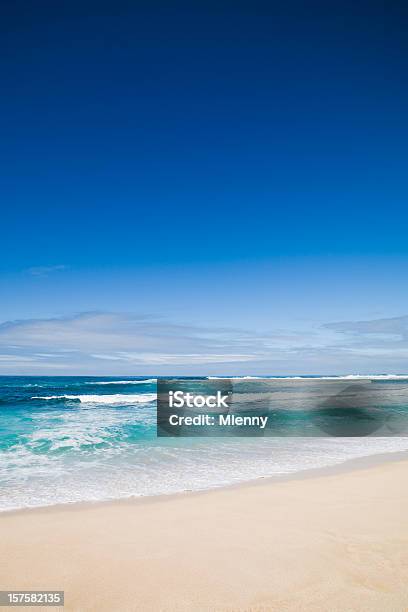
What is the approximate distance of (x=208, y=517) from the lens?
5.54 meters

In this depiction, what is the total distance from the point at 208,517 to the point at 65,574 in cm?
211

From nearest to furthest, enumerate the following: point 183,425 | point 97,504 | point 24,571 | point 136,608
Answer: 1. point 136,608
2. point 24,571
3. point 97,504
4. point 183,425

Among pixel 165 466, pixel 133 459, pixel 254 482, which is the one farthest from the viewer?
pixel 133 459

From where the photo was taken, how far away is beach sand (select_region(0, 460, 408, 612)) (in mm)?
3605

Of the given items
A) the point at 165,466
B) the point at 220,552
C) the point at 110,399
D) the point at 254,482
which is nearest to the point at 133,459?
the point at 165,466

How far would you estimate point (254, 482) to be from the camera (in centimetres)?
757

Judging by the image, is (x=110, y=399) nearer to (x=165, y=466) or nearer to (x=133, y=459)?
(x=133, y=459)

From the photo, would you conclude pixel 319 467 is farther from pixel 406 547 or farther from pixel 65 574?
pixel 65 574

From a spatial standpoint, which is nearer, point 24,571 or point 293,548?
point 24,571

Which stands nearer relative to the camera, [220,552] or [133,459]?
[220,552]

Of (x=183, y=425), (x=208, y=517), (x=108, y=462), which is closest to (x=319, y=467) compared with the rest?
(x=208, y=517)

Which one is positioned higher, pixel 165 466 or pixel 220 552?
pixel 220 552

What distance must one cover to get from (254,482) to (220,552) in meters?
3.28

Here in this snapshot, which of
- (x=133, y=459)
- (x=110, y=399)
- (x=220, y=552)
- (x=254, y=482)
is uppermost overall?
(x=220, y=552)
